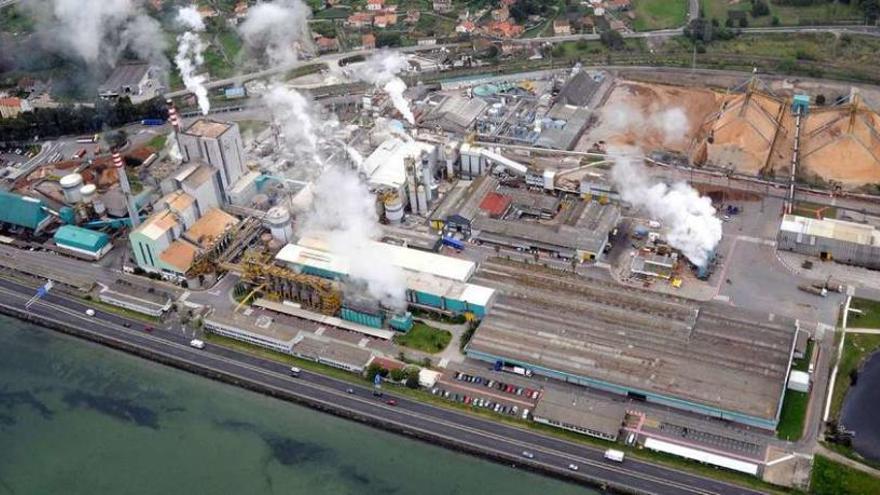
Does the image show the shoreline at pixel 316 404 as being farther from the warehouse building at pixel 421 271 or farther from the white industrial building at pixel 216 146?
the white industrial building at pixel 216 146

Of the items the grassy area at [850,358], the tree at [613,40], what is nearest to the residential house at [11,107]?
the tree at [613,40]

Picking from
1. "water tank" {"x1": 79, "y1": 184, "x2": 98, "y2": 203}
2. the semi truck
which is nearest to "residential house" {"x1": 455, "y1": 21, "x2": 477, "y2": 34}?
"water tank" {"x1": 79, "y1": 184, "x2": 98, "y2": 203}

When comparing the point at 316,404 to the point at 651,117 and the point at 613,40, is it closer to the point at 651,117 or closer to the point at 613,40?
the point at 651,117

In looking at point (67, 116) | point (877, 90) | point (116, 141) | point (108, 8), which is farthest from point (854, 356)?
point (108, 8)

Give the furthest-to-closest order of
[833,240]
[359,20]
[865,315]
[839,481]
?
[359,20], [833,240], [865,315], [839,481]

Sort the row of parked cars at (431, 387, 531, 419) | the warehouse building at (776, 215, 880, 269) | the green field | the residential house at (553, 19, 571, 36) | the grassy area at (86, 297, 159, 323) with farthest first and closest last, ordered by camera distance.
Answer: the residential house at (553, 19, 571, 36)
the green field
the grassy area at (86, 297, 159, 323)
the warehouse building at (776, 215, 880, 269)
the row of parked cars at (431, 387, 531, 419)

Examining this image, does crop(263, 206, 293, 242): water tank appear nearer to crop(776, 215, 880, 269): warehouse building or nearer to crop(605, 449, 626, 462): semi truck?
crop(605, 449, 626, 462): semi truck

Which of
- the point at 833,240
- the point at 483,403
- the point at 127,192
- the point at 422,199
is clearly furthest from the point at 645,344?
the point at 127,192
